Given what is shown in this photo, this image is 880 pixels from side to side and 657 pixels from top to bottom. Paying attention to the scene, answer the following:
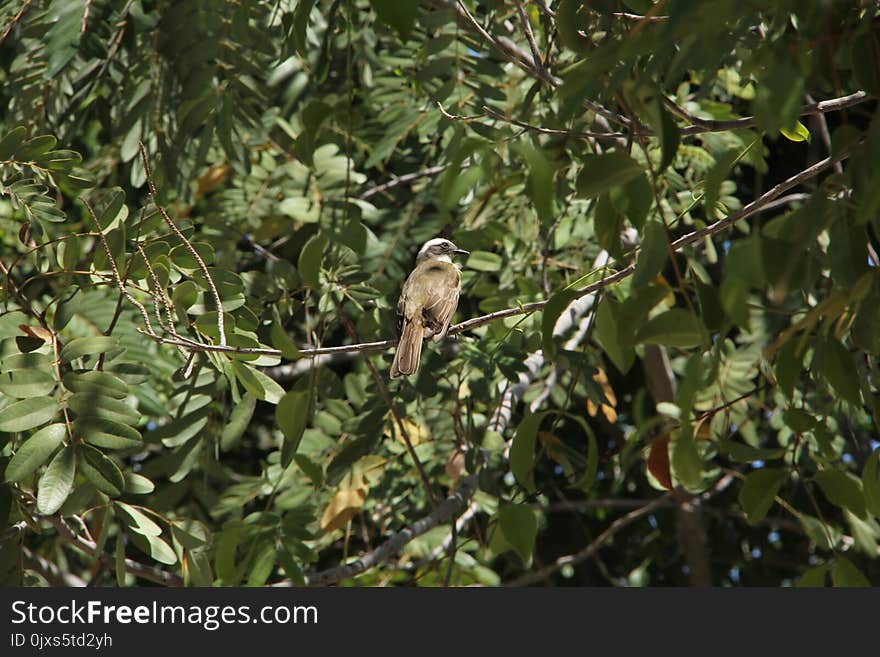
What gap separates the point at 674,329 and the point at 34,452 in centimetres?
153

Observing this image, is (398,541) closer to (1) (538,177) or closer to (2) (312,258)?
(2) (312,258)

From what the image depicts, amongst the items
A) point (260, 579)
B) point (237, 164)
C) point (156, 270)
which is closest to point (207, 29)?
point (237, 164)

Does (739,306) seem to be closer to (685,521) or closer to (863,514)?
(863,514)

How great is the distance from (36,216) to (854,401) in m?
2.16

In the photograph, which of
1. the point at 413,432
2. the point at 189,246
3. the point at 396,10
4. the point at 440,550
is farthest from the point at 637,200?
the point at 440,550

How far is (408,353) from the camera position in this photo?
316 cm

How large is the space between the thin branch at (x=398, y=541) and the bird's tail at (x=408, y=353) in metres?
0.50

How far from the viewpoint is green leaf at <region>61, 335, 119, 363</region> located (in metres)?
2.45

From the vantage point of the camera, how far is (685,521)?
5352mm

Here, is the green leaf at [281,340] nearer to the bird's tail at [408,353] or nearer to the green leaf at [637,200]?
the green leaf at [637,200]

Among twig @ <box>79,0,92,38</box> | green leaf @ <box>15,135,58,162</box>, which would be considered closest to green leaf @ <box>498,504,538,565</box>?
green leaf @ <box>15,135,58,162</box>

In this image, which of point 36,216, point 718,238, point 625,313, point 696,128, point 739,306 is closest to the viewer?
point 739,306

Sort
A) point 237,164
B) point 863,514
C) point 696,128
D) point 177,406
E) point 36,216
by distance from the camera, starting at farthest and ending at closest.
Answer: point 237,164
point 177,406
point 36,216
point 696,128
point 863,514

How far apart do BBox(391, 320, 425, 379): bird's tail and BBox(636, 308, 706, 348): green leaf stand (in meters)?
1.62
